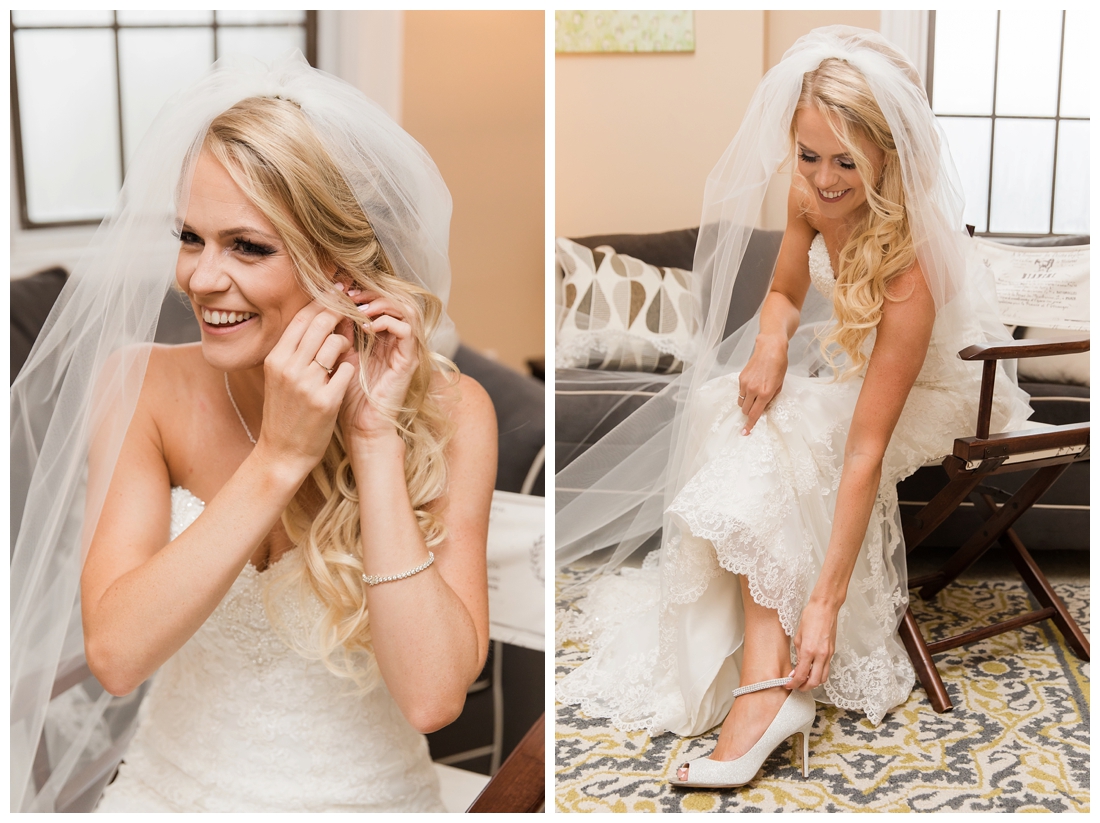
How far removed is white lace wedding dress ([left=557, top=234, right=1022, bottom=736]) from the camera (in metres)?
1.56

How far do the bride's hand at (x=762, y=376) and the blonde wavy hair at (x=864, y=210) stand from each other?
0.11 meters

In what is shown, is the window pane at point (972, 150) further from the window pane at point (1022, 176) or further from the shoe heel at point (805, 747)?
the shoe heel at point (805, 747)

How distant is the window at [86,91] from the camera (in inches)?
119

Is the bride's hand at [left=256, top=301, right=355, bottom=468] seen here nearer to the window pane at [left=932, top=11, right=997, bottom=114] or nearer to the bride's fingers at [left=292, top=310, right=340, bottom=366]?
the bride's fingers at [left=292, top=310, right=340, bottom=366]

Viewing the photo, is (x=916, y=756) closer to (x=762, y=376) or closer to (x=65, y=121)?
(x=762, y=376)

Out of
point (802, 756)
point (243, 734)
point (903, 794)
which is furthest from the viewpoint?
point (802, 756)

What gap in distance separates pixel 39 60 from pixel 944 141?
307cm

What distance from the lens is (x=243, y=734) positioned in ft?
4.44

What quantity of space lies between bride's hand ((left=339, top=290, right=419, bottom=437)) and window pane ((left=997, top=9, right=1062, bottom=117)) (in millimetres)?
1173

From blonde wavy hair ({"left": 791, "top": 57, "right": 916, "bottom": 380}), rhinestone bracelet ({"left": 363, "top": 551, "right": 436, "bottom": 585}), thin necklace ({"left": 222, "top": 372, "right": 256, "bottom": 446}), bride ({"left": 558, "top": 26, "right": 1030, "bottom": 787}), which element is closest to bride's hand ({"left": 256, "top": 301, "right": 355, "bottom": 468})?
rhinestone bracelet ({"left": 363, "top": 551, "right": 436, "bottom": 585})

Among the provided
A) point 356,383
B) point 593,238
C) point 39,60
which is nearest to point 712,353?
point 356,383

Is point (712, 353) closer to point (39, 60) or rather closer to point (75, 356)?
point (75, 356)

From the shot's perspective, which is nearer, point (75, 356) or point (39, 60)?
point (75, 356)

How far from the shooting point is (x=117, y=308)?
1132 mm
